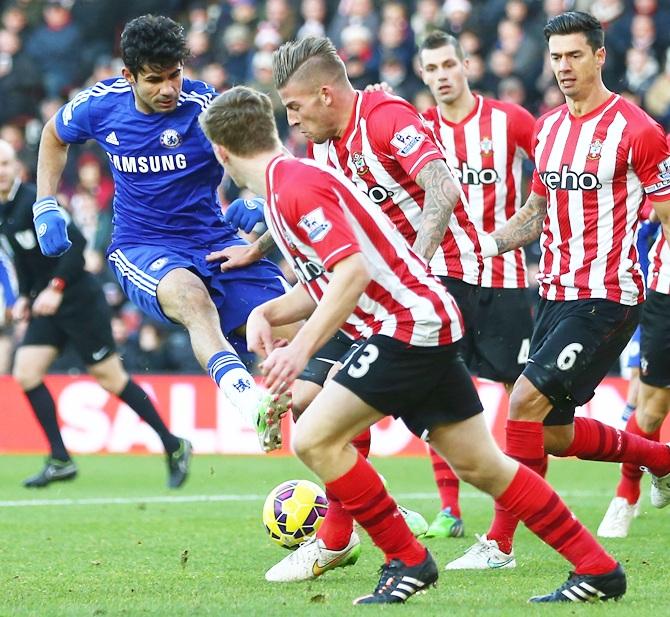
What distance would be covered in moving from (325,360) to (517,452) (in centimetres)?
104

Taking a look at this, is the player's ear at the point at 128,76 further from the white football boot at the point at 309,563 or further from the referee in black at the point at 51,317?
the referee in black at the point at 51,317

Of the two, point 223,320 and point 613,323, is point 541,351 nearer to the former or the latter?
point 613,323

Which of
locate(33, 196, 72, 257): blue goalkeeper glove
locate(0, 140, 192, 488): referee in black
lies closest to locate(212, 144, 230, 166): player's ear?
locate(33, 196, 72, 257): blue goalkeeper glove

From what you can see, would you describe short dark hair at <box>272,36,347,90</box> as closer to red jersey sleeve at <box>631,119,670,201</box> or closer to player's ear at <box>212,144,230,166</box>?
player's ear at <box>212,144,230,166</box>

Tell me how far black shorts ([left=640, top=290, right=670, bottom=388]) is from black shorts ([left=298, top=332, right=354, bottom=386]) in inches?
79.7

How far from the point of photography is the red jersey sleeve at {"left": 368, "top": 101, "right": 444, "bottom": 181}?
6.01 meters

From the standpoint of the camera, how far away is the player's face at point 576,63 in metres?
6.50

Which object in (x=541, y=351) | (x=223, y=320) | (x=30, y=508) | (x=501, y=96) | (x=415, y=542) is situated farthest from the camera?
(x=501, y=96)

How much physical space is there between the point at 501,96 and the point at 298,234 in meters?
10.4

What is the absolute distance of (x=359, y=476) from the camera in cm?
502

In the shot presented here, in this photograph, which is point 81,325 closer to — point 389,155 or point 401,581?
point 389,155

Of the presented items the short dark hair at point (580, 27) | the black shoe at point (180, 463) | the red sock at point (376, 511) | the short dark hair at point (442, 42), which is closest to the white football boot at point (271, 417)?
the red sock at point (376, 511)

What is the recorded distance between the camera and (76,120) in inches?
292

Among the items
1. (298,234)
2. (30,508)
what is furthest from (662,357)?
(30,508)
